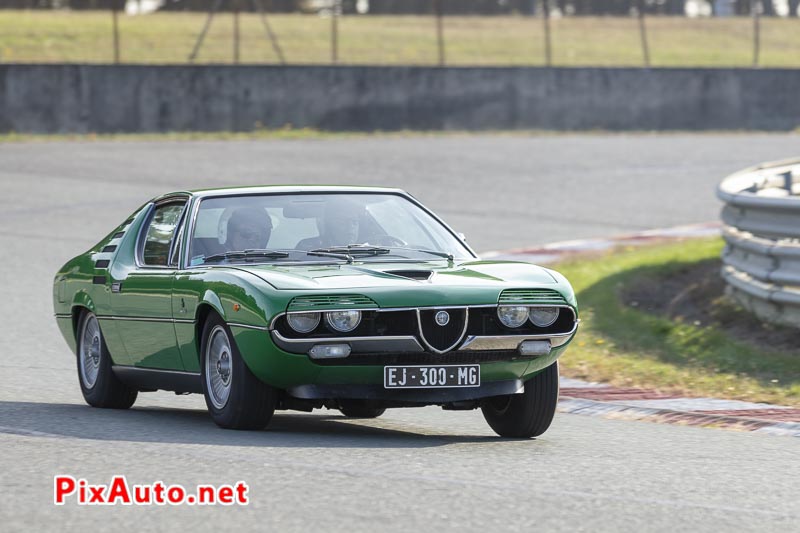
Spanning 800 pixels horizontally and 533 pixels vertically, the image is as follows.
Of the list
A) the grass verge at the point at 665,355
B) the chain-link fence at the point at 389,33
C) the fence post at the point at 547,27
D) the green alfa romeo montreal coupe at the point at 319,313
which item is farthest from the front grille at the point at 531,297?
the fence post at the point at 547,27

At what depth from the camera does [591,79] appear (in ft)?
108

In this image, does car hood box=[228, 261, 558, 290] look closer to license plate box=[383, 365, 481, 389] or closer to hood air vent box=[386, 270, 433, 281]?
hood air vent box=[386, 270, 433, 281]

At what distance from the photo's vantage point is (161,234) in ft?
30.2

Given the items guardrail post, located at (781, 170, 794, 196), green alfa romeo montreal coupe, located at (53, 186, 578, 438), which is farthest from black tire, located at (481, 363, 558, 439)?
guardrail post, located at (781, 170, 794, 196)

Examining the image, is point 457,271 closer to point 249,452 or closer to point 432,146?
point 249,452

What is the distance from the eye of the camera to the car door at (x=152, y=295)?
28.5 feet

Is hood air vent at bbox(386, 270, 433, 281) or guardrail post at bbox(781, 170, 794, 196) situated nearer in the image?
hood air vent at bbox(386, 270, 433, 281)

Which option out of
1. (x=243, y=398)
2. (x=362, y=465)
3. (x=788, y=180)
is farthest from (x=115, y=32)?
(x=362, y=465)

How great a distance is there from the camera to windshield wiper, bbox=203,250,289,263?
8.45 metres

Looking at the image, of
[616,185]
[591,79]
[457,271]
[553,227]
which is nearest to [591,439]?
[457,271]

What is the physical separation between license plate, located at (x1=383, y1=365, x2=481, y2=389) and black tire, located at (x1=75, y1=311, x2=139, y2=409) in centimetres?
231

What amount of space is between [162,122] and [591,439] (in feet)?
71.4

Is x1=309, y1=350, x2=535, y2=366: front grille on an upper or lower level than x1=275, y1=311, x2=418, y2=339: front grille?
lower

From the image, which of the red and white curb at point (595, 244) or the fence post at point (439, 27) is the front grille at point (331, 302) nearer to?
the red and white curb at point (595, 244)
